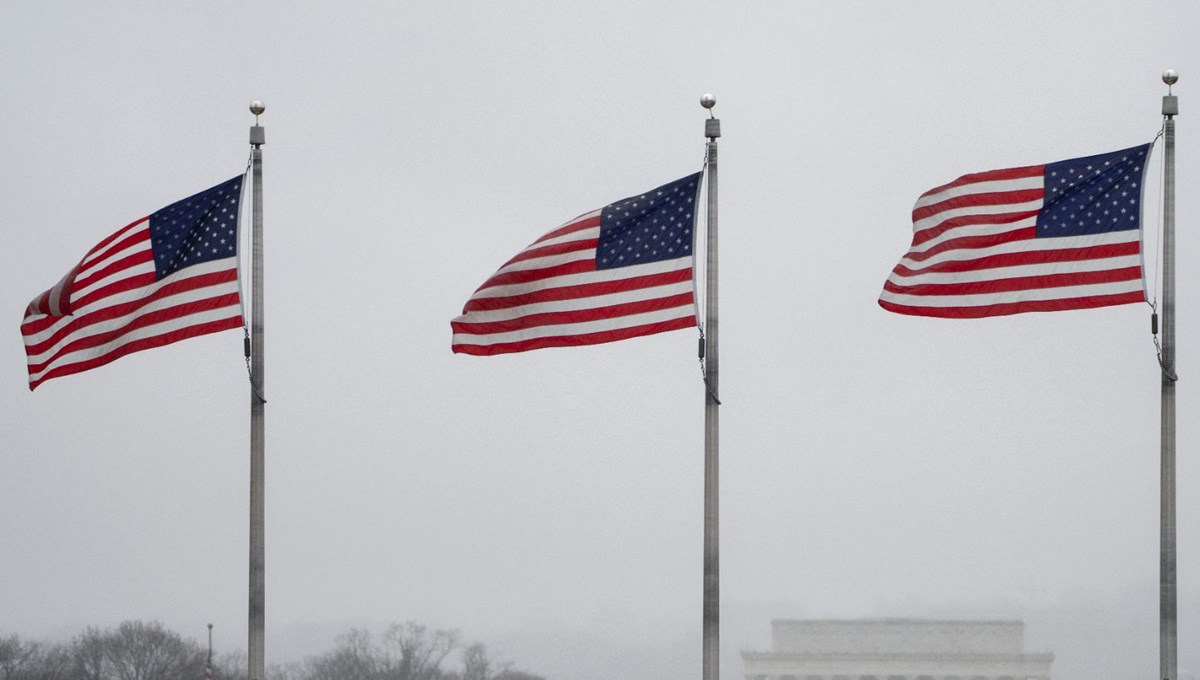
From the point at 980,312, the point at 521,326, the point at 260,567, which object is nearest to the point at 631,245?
the point at 521,326

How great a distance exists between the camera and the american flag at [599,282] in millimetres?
27891

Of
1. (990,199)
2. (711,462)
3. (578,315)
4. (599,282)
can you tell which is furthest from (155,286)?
(990,199)

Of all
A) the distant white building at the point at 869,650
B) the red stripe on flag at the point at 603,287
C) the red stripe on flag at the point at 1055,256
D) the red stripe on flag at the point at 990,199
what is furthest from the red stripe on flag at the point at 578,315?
the distant white building at the point at 869,650

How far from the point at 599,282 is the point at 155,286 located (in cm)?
613

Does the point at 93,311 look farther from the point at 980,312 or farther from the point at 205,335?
the point at 980,312

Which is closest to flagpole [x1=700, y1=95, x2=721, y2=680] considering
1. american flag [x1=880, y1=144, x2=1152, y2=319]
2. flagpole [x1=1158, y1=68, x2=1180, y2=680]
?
american flag [x1=880, y1=144, x2=1152, y2=319]

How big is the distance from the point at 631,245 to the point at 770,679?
9688 centimetres

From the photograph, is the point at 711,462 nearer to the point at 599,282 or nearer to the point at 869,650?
the point at 599,282

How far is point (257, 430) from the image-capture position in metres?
29.2

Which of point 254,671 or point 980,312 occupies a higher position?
point 980,312

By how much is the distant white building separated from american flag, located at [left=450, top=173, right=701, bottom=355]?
93.8 meters

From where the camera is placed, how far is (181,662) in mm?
98250

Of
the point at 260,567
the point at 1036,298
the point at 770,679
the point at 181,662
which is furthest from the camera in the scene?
the point at 770,679

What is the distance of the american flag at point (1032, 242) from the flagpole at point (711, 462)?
237 cm
